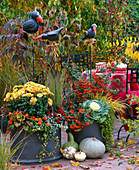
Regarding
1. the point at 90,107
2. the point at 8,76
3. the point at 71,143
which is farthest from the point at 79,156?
the point at 8,76

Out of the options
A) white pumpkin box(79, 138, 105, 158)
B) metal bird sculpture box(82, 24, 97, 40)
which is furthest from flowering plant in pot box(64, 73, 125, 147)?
metal bird sculpture box(82, 24, 97, 40)

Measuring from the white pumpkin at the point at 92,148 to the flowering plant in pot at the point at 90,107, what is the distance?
0.10m

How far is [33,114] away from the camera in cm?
350

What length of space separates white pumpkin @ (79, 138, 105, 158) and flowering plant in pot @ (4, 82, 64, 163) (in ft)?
1.09

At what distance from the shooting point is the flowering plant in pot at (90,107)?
12.4 ft

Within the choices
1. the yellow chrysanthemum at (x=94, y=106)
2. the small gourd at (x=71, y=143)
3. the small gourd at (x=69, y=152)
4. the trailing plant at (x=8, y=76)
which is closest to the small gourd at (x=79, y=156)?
the small gourd at (x=69, y=152)

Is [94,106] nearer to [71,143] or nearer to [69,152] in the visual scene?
[71,143]

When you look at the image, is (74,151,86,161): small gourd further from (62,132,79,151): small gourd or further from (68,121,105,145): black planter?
(68,121,105,145): black planter

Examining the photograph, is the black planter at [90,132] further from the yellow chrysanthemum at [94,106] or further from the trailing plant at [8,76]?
the trailing plant at [8,76]

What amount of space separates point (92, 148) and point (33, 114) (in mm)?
822

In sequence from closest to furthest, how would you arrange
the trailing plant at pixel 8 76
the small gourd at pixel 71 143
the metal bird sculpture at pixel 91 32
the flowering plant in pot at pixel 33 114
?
the flowering plant in pot at pixel 33 114, the small gourd at pixel 71 143, the trailing plant at pixel 8 76, the metal bird sculpture at pixel 91 32

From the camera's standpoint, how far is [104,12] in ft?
27.0

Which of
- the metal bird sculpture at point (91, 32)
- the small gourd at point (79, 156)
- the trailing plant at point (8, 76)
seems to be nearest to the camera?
the small gourd at point (79, 156)

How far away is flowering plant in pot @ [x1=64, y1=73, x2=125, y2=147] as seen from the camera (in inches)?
149
